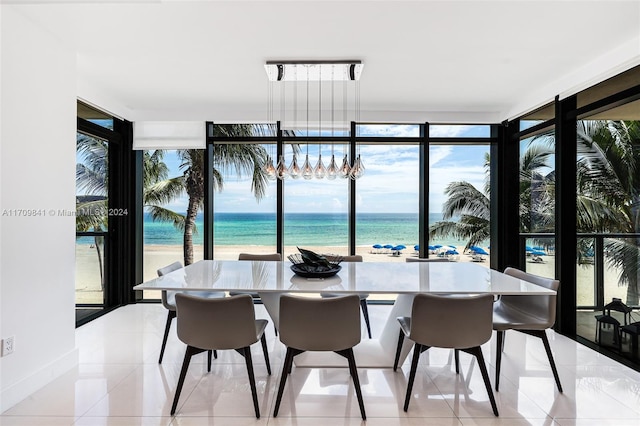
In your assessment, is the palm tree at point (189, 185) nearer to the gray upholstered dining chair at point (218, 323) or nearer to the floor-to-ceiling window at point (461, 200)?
the floor-to-ceiling window at point (461, 200)

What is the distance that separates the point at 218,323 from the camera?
2004mm

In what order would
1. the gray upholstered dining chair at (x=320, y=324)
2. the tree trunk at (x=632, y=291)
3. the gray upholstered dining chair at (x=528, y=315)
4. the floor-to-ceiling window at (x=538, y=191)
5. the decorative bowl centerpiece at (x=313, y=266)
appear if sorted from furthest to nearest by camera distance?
1. the floor-to-ceiling window at (x=538, y=191)
2. the tree trunk at (x=632, y=291)
3. the decorative bowl centerpiece at (x=313, y=266)
4. the gray upholstered dining chair at (x=528, y=315)
5. the gray upholstered dining chair at (x=320, y=324)

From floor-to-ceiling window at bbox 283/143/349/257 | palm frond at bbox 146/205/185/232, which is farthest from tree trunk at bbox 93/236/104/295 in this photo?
floor-to-ceiling window at bbox 283/143/349/257

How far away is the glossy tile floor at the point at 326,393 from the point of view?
2.04 metres

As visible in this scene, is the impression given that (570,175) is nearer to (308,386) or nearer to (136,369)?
(308,386)

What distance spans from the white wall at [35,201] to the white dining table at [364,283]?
0.83 meters

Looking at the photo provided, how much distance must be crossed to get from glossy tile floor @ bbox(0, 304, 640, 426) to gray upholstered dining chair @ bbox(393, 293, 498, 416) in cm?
37

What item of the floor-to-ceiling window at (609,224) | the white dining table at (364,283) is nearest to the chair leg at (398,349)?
the white dining table at (364,283)

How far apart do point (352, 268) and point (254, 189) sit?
2529 millimetres

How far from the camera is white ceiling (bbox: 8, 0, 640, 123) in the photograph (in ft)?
7.21

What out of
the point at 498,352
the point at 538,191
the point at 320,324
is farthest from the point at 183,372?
the point at 538,191

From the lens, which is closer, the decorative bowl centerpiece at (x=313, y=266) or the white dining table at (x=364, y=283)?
the white dining table at (x=364, y=283)

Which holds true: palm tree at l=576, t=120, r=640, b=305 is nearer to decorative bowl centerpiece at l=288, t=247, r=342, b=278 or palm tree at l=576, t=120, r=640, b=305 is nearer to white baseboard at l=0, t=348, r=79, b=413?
decorative bowl centerpiece at l=288, t=247, r=342, b=278

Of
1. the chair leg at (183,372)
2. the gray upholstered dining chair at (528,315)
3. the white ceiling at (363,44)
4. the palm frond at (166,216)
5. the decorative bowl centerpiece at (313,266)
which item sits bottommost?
the chair leg at (183,372)
